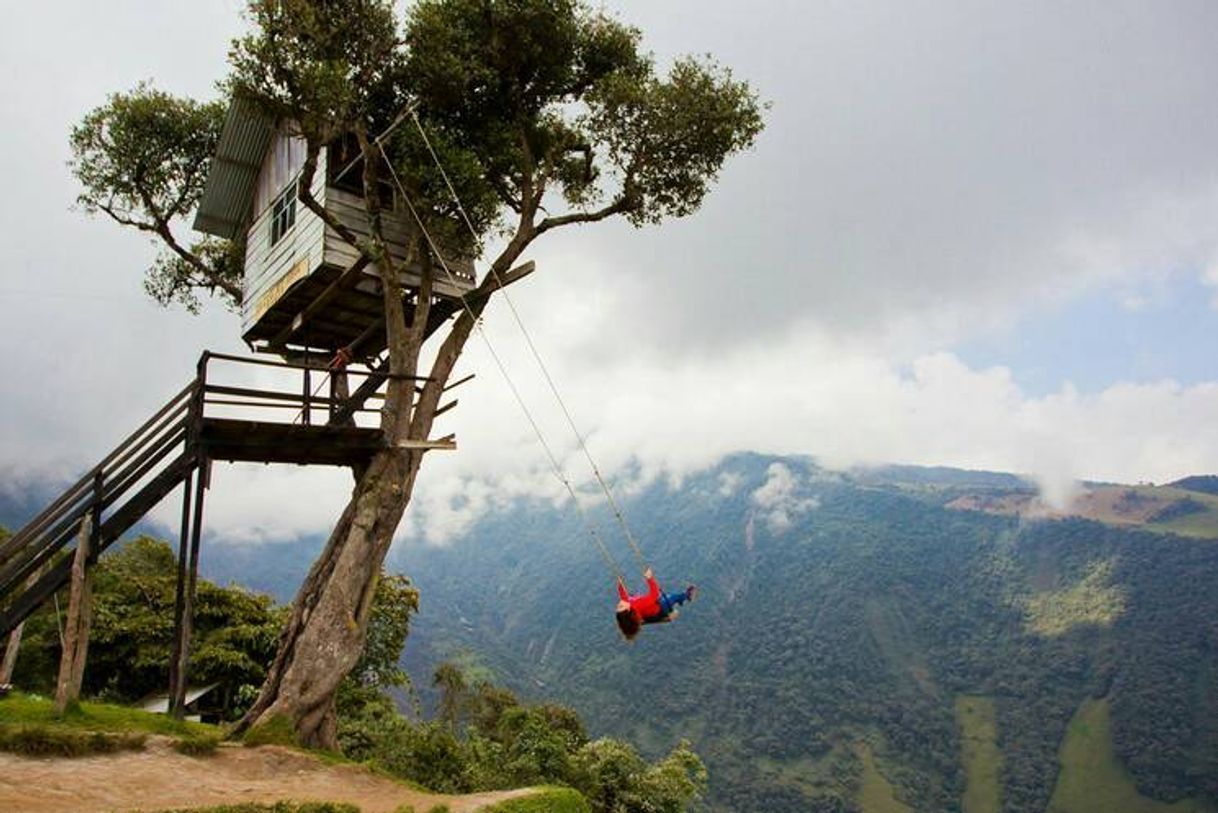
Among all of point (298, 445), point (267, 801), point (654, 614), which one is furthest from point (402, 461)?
point (267, 801)

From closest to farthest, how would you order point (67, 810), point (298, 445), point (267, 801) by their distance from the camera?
point (67, 810) → point (267, 801) → point (298, 445)

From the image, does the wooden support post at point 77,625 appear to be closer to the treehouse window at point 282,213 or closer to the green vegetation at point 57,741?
the green vegetation at point 57,741

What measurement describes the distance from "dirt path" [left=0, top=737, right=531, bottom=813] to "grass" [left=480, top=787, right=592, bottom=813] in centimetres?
31

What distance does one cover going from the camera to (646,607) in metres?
14.4

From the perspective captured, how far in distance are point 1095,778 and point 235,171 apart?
200 meters

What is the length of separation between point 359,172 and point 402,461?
23.0ft

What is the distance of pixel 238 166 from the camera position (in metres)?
22.0

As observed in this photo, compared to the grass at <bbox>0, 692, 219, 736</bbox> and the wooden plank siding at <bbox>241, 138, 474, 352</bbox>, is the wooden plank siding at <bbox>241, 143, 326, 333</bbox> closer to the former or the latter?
the wooden plank siding at <bbox>241, 138, 474, 352</bbox>

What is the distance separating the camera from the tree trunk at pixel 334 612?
14594 millimetres

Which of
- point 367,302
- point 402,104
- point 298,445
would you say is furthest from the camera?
point 367,302

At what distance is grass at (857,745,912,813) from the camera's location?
547 feet

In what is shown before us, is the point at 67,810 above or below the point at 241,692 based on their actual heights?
above

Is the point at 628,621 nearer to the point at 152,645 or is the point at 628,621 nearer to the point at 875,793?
the point at 152,645

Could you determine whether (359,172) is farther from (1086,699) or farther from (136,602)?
(1086,699)
